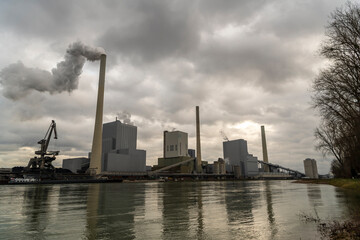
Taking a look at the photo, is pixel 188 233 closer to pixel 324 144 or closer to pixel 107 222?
pixel 107 222

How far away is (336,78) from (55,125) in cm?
18086

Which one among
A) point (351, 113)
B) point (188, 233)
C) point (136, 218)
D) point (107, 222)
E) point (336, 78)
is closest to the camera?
point (188, 233)

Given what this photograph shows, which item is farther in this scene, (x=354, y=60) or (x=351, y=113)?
(x=351, y=113)

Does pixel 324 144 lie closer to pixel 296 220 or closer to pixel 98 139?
pixel 296 220

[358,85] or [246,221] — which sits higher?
[358,85]

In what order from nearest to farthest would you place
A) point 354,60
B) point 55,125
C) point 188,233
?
point 188,233 → point 354,60 → point 55,125

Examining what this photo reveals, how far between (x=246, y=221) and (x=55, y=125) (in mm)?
181992

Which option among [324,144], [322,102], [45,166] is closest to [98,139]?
[45,166]

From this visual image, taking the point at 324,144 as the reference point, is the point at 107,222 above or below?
below

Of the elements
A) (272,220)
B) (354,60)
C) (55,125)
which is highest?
(55,125)

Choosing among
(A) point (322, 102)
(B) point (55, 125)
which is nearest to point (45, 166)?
(B) point (55, 125)

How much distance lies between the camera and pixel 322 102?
2538 centimetres

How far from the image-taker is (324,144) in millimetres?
49812

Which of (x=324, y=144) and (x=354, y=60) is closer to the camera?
(x=354, y=60)
